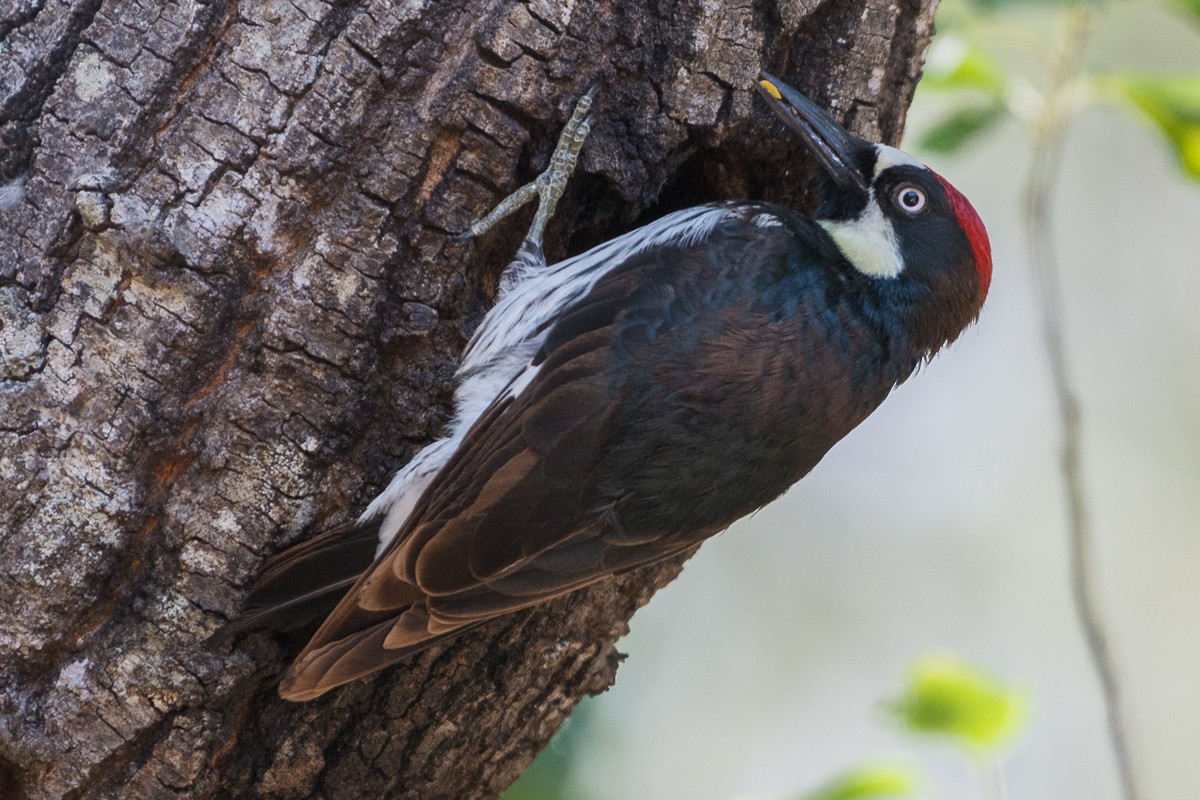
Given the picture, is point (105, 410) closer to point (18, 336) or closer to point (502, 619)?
point (18, 336)

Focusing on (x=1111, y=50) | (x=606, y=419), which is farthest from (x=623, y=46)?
(x=1111, y=50)

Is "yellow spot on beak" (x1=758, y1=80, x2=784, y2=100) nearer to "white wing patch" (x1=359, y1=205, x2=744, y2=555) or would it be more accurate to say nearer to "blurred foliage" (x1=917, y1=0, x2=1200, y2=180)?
"white wing patch" (x1=359, y1=205, x2=744, y2=555)

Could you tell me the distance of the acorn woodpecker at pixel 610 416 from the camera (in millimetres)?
2053

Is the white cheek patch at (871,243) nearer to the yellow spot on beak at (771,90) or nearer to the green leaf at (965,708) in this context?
the yellow spot on beak at (771,90)

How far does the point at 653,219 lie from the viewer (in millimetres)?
2508

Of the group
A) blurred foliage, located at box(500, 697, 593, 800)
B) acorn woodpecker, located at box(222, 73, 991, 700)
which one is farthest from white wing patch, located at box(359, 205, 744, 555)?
blurred foliage, located at box(500, 697, 593, 800)

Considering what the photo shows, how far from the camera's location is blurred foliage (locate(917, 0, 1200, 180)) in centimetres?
258

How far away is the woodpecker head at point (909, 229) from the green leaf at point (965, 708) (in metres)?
0.73

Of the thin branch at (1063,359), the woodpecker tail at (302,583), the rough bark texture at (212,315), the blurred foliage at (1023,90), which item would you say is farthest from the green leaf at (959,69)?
the woodpecker tail at (302,583)

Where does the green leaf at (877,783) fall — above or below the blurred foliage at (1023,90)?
below

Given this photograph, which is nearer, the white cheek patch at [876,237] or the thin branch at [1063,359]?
the white cheek patch at [876,237]

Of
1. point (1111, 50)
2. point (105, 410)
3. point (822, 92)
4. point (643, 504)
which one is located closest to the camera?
point (105, 410)

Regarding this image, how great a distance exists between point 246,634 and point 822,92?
1.50 m

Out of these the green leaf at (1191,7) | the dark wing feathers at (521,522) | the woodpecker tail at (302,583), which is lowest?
the woodpecker tail at (302,583)
